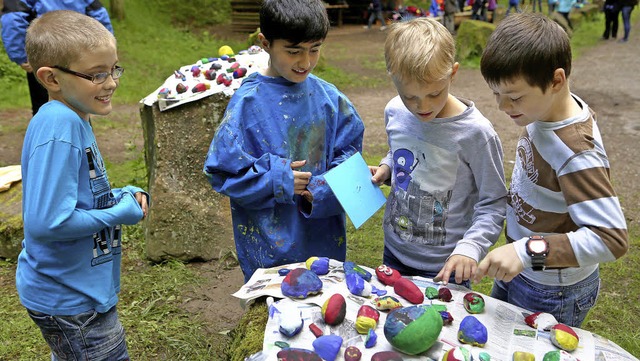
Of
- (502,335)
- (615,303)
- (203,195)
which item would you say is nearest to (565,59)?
(502,335)

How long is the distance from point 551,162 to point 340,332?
81 centimetres

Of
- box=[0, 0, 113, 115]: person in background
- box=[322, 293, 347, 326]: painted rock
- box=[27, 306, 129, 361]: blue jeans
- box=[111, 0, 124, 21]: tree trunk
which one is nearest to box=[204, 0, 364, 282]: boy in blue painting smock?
box=[322, 293, 347, 326]: painted rock

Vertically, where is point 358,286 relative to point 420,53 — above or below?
below

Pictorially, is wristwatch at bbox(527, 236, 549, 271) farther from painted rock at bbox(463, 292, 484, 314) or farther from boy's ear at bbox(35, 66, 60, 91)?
boy's ear at bbox(35, 66, 60, 91)

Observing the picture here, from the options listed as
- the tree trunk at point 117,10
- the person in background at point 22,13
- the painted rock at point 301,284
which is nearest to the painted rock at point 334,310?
the painted rock at point 301,284

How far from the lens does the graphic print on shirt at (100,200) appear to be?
1.94 m

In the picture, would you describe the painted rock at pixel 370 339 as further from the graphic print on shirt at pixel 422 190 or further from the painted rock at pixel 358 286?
Result: the graphic print on shirt at pixel 422 190

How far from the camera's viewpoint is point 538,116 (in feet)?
5.87

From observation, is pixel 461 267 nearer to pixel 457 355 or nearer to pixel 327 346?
pixel 457 355

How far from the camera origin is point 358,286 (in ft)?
6.39

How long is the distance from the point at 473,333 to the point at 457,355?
0.50ft

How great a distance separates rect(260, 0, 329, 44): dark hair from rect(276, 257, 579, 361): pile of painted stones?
2.74 ft

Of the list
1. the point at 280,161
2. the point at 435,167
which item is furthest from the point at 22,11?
the point at 435,167

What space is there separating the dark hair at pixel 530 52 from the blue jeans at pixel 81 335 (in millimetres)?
1523
